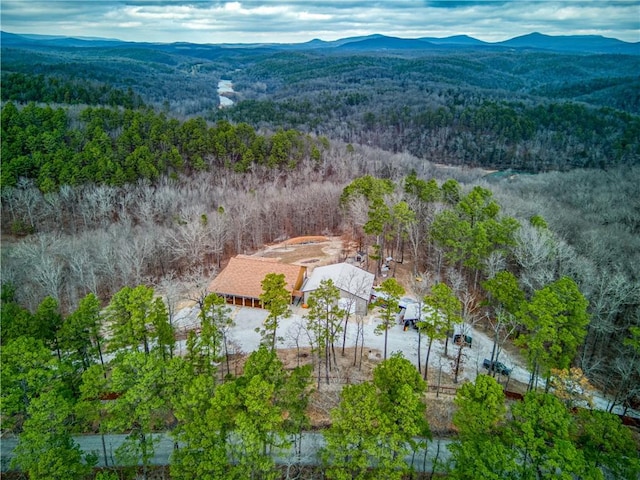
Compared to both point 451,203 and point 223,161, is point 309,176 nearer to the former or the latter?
point 223,161

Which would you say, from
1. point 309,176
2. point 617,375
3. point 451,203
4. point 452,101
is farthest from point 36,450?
point 452,101

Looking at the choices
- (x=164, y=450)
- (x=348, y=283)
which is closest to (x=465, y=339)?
(x=348, y=283)

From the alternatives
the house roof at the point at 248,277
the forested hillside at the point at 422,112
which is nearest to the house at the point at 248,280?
the house roof at the point at 248,277

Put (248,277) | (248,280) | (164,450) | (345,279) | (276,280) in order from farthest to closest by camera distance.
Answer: (248,277) → (248,280) → (345,279) → (276,280) → (164,450)

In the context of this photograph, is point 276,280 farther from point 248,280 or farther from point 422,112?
point 422,112

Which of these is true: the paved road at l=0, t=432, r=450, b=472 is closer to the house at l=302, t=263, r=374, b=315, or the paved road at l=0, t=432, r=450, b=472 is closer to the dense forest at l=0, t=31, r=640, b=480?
the dense forest at l=0, t=31, r=640, b=480
